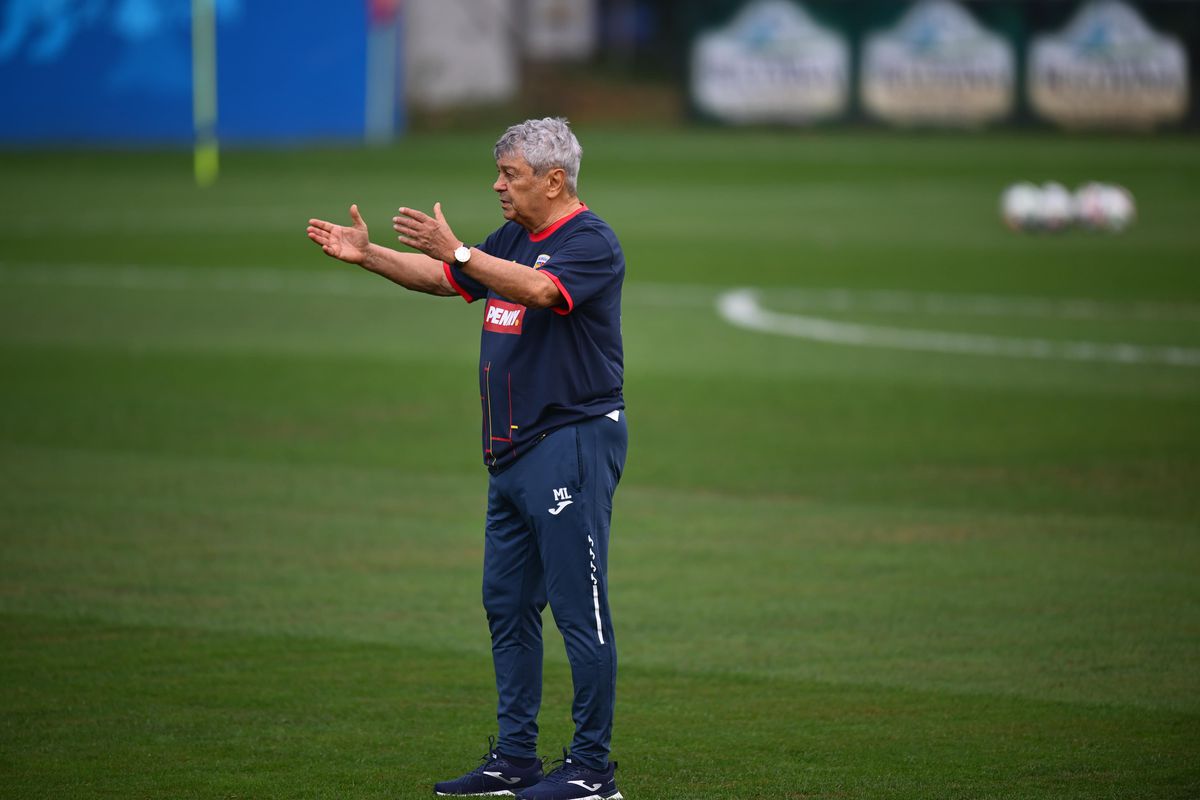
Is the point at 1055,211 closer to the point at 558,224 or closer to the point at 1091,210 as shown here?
the point at 1091,210

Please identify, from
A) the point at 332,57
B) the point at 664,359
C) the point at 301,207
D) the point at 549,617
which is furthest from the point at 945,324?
the point at 332,57

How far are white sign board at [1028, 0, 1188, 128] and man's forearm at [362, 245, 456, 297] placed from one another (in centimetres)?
4040

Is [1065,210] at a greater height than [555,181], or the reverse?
[555,181]

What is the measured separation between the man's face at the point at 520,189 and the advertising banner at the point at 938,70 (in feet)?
133

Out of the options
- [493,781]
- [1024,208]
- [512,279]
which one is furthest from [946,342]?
[512,279]

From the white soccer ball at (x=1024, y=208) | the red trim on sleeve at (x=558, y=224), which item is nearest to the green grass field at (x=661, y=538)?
the red trim on sleeve at (x=558, y=224)

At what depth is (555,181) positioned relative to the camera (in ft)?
21.5

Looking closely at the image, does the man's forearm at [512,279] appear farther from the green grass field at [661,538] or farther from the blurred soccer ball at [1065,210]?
the blurred soccer ball at [1065,210]

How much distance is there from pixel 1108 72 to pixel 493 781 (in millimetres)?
41564

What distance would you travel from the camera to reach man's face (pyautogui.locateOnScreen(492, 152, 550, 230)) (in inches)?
257

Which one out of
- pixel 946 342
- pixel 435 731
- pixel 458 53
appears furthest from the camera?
pixel 458 53

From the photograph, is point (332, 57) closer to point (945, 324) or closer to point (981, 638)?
point (945, 324)

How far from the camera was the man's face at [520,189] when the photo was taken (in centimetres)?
652

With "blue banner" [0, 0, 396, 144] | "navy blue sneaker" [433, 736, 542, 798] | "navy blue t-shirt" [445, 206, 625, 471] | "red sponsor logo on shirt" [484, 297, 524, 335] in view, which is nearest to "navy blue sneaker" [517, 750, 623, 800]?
"navy blue sneaker" [433, 736, 542, 798]
